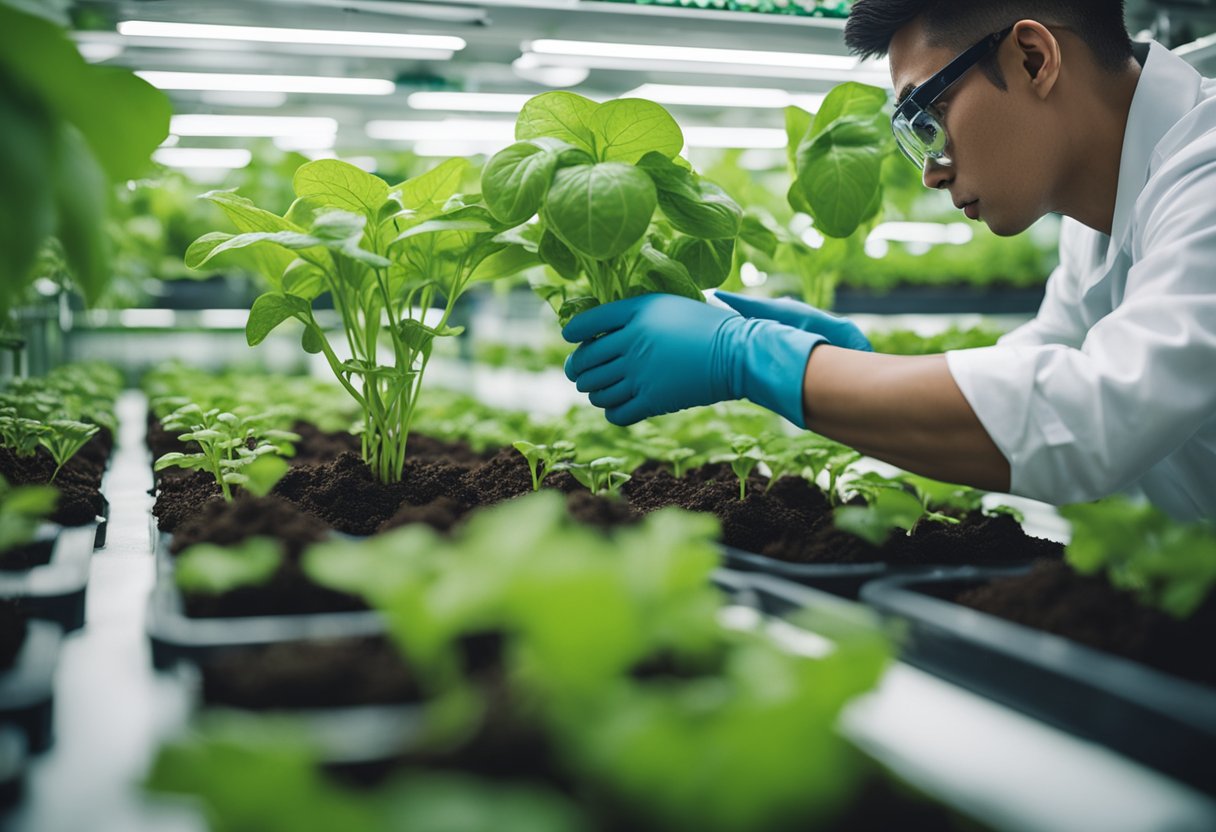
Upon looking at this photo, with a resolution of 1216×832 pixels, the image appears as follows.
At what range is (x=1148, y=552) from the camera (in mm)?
604

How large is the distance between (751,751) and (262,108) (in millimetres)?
1942

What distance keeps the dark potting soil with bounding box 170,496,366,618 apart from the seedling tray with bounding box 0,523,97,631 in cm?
8

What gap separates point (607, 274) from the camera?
1.11m

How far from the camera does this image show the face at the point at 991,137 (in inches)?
42.2

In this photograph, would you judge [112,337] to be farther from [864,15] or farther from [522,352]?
[864,15]

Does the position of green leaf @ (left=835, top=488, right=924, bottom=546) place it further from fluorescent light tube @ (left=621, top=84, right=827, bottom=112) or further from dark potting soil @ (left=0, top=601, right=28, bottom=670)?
fluorescent light tube @ (left=621, top=84, right=827, bottom=112)

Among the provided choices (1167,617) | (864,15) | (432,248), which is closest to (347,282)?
(432,248)

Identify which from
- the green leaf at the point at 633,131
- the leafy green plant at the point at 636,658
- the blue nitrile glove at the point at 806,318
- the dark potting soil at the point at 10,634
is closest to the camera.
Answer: the leafy green plant at the point at 636,658

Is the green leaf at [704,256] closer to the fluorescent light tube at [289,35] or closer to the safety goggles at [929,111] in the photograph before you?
the safety goggles at [929,111]

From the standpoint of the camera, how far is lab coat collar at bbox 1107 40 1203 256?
3.69 feet

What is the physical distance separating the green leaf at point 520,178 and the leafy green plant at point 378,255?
0.12 feet

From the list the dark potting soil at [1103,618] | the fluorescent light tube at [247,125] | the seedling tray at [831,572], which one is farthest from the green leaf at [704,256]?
the fluorescent light tube at [247,125]

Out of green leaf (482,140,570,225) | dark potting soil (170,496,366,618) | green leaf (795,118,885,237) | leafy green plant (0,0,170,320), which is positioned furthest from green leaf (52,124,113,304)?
green leaf (795,118,885,237)

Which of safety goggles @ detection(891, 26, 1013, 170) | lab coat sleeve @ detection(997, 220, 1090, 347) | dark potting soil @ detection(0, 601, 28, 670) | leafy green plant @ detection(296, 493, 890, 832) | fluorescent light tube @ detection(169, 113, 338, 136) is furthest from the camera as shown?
fluorescent light tube @ detection(169, 113, 338, 136)
